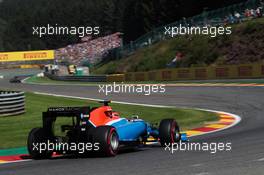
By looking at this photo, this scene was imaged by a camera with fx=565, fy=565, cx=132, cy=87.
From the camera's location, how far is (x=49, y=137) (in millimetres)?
9984

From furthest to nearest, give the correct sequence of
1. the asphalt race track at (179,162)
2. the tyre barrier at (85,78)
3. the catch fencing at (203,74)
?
the tyre barrier at (85,78) → the catch fencing at (203,74) → the asphalt race track at (179,162)

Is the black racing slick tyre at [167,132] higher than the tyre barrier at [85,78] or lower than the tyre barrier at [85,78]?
lower

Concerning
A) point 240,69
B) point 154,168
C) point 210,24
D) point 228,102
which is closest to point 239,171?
point 154,168

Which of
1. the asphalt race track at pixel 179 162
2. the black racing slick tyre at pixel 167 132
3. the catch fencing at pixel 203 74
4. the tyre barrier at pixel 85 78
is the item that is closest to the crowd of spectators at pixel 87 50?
the tyre barrier at pixel 85 78

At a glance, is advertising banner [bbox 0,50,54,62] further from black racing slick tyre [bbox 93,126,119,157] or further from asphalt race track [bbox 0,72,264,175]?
black racing slick tyre [bbox 93,126,119,157]

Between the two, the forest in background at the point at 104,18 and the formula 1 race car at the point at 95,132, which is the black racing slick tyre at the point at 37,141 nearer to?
the formula 1 race car at the point at 95,132

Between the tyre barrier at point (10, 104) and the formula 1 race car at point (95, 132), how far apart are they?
263 inches

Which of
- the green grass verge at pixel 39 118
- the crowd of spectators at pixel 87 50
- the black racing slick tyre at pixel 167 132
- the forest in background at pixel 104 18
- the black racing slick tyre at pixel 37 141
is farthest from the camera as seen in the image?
the crowd of spectators at pixel 87 50

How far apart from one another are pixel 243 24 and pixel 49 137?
3673 centimetres

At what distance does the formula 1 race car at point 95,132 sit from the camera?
9438 millimetres

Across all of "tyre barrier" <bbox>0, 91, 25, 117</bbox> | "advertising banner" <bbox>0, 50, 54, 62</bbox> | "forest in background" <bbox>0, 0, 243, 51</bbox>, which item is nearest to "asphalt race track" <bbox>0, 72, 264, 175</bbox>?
"tyre barrier" <bbox>0, 91, 25, 117</bbox>

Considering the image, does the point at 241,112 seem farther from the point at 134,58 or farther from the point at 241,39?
Result: the point at 134,58

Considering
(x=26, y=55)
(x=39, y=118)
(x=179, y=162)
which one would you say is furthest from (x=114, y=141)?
(x=26, y=55)

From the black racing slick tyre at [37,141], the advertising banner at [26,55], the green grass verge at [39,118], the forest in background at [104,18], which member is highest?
the forest in background at [104,18]
